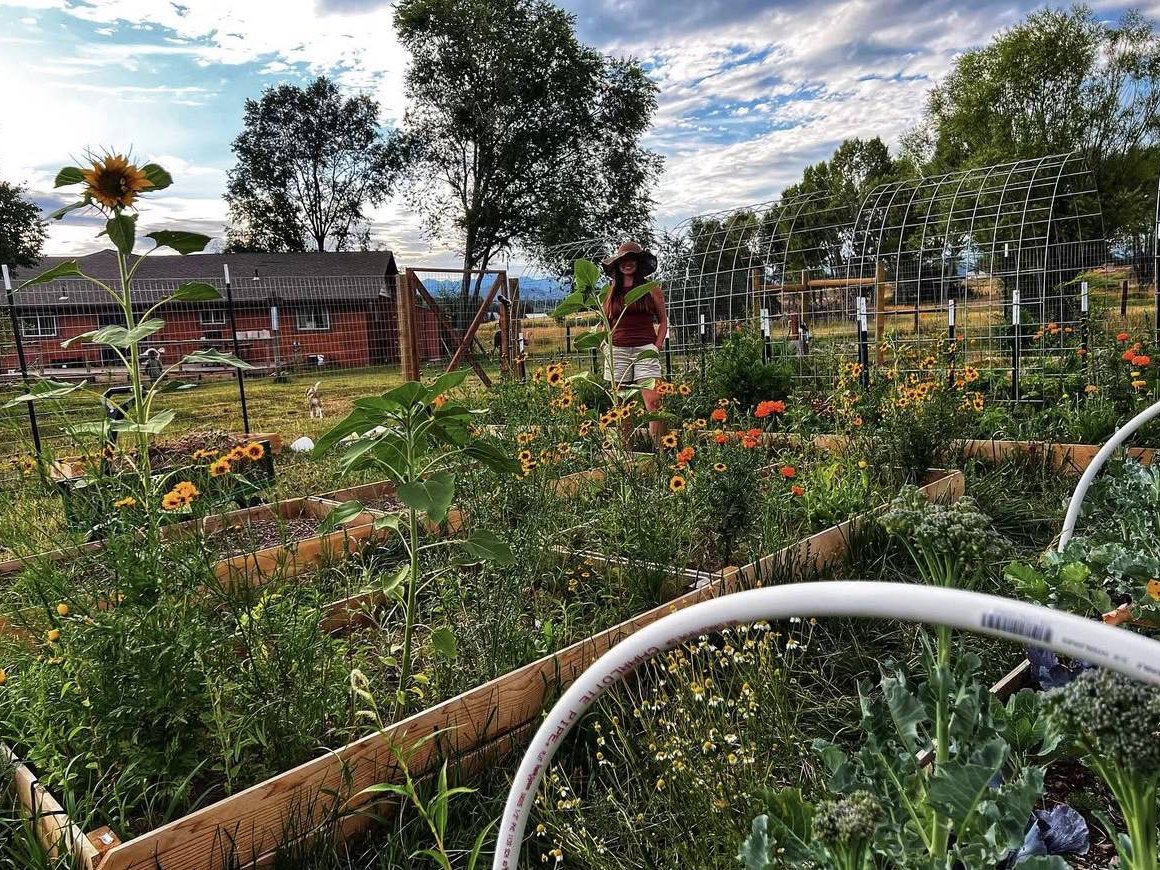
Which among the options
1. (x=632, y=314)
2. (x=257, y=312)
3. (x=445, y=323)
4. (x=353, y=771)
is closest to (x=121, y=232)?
(x=353, y=771)

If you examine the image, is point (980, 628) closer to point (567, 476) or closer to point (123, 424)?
point (123, 424)

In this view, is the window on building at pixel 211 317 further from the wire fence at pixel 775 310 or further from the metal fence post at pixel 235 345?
the metal fence post at pixel 235 345

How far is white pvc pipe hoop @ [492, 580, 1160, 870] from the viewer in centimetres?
51

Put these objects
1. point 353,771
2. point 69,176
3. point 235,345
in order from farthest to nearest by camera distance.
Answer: point 235,345
point 69,176
point 353,771

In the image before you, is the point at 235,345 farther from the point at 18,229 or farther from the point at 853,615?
the point at 18,229

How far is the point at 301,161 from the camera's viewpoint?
30828 millimetres

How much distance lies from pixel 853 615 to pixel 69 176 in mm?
2692

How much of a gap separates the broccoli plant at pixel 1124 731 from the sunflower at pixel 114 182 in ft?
9.25

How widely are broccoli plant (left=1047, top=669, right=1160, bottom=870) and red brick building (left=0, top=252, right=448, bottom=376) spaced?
893 centimetres

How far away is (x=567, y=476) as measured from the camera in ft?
13.7

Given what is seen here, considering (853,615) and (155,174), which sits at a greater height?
(155,174)

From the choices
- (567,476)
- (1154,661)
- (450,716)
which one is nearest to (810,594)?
(1154,661)

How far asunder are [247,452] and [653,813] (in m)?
1.91

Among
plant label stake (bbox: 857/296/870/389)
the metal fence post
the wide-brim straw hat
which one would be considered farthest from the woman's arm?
the metal fence post
